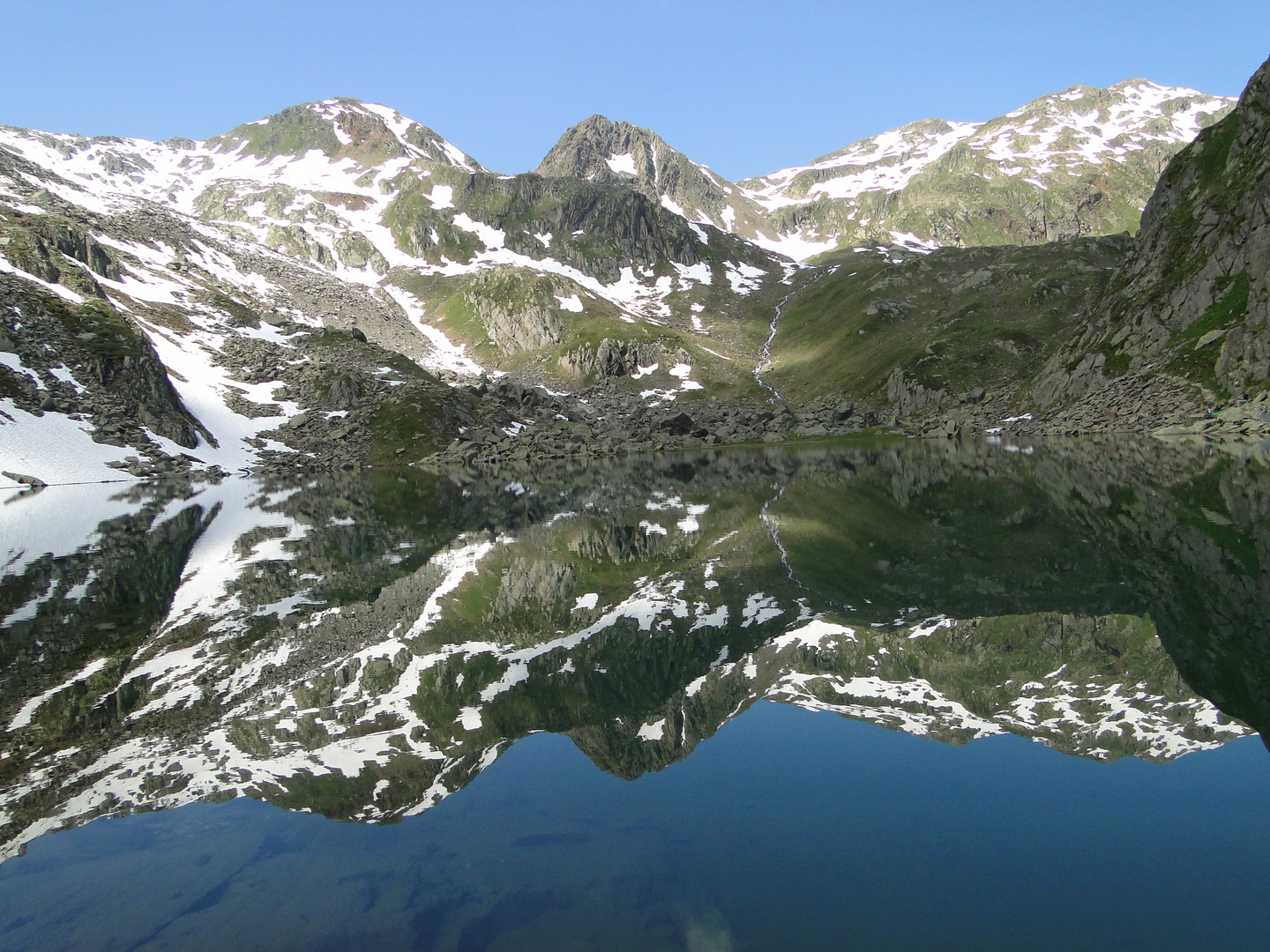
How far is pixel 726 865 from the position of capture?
8430 mm

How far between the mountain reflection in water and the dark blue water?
3.16 ft

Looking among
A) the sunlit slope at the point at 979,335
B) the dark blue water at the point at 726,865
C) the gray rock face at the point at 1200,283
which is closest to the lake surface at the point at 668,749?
the dark blue water at the point at 726,865

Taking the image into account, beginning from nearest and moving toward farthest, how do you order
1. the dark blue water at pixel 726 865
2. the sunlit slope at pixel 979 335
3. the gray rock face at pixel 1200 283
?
the dark blue water at pixel 726 865 → the gray rock face at pixel 1200 283 → the sunlit slope at pixel 979 335

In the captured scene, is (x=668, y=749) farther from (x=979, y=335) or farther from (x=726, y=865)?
(x=979, y=335)

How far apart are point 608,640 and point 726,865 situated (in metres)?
11.7

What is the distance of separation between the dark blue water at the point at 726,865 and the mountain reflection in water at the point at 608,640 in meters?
0.96

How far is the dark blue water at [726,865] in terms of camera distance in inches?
287

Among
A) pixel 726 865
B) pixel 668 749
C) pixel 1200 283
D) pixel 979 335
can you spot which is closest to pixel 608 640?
→ pixel 668 749

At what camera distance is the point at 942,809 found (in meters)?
9.46

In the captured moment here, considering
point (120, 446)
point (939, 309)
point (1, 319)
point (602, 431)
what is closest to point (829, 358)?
point (939, 309)

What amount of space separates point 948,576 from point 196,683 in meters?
22.3

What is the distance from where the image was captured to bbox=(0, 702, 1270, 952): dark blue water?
729 cm

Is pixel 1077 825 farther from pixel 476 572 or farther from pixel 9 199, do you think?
pixel 9 199

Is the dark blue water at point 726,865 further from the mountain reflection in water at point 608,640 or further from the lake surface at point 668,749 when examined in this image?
the mountain reflection in water at point 608,640
